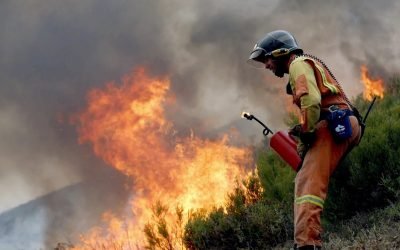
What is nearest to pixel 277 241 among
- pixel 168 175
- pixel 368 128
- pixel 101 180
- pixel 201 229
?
pixel 201 229

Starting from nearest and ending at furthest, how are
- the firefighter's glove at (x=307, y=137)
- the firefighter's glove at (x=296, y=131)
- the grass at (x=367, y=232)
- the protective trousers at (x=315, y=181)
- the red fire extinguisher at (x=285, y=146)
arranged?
the protective trousers at (x=315, y=181), the firefighter's glove at (x=307, y=137), the firefighter's glove at (x=296, y=131), the grass at (x=367, y=232), the red fire extinguisher at (x=285, y=146)

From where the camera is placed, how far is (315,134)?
4746 mm

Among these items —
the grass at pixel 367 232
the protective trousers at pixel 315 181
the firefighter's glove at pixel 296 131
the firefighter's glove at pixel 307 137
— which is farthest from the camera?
the grass at pixel 367 232

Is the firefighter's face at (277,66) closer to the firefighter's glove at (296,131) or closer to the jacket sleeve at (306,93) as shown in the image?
the jacket sleeve at (306,93)

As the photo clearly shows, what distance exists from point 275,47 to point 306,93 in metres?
0.81

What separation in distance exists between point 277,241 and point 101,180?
71.9 feet

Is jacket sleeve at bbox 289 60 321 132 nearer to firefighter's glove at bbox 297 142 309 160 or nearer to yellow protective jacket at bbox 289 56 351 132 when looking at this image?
yellow protective jacket at bbox 289 56 351 132

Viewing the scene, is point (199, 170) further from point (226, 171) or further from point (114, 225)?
point (114, 225)

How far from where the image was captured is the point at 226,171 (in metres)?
12.6

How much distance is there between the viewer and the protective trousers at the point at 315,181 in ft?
14.8

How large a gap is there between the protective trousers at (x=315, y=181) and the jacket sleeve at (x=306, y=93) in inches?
7.0

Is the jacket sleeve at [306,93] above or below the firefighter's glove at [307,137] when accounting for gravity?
above

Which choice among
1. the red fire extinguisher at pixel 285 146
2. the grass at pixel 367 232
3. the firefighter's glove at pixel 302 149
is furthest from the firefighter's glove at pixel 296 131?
the grass at pixel 367 232

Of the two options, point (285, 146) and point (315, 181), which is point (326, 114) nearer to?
point (315, 181)
